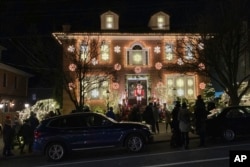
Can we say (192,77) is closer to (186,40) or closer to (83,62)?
(186,40)

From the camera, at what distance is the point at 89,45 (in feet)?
94.8

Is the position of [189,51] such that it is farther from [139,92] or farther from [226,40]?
[139,92]

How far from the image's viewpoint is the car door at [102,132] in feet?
51.1

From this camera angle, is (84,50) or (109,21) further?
(109,21)

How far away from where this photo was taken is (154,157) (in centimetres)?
1421

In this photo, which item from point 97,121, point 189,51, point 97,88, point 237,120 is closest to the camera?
point 97,121

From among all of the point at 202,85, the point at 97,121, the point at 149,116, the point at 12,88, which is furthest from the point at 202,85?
the point at 12,88

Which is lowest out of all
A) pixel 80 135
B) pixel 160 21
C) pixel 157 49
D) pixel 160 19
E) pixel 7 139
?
pixel 7 139

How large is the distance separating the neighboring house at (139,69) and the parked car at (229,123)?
14.4 metres

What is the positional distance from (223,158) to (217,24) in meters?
12.1

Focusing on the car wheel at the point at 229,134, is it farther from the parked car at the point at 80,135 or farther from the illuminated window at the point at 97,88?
the illuminated window at the point at 97,88

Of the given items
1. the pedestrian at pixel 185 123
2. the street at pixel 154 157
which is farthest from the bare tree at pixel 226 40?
the pedestrian at pixel 185 123

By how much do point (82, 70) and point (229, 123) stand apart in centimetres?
1166

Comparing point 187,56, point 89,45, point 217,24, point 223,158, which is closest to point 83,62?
point 89,45
